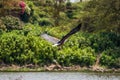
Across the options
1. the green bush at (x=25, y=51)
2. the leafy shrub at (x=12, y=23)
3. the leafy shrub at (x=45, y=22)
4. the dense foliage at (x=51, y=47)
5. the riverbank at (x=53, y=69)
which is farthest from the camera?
the leafy shrub at (x=45, y=22)

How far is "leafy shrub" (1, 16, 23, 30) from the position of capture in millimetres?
43188

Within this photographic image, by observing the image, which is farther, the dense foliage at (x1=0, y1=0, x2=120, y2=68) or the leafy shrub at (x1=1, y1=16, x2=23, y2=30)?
the leafy shrub at (x1=1, y1=16, x2=23, y2=30)

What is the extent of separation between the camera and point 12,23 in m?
43.5

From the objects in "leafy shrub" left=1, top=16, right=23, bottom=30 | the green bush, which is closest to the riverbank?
the green bush

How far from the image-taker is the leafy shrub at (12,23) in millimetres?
43188

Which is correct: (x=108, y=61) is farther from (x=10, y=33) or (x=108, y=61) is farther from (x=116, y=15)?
(x=116, y=15)

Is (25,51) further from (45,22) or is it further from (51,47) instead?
(45,22)

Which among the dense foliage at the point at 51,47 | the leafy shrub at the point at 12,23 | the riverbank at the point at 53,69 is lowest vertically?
the riverbank at the point at 53,69

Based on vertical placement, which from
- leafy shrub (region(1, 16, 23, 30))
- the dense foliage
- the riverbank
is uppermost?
leafy shrub (region(1, 16, 23, 30))

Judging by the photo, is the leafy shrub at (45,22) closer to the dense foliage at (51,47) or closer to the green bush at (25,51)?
the dense foliage at (51,47)

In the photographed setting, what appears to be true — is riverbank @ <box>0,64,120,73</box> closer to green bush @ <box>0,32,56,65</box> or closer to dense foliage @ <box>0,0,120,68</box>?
dense foliage @ <box>0,0,120,68</box>

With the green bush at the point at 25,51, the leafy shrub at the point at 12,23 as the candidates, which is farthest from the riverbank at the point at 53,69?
the leafy shrub at the point at 12,23

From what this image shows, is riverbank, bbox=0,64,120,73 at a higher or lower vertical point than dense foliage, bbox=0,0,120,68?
lower

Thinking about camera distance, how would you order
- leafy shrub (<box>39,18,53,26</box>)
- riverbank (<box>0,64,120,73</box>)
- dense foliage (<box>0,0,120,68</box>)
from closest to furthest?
riverbank (<box>0,64,120,73</box>) → dense foliage (<box>0,0,120,68</box>) → leafy shrub (<box>39,18,53,26</box>)
